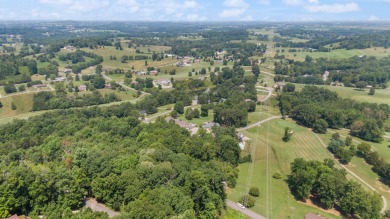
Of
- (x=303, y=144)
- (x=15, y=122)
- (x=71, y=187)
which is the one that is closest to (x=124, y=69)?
(x=15, y=122)

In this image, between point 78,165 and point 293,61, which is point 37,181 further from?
point 293,61

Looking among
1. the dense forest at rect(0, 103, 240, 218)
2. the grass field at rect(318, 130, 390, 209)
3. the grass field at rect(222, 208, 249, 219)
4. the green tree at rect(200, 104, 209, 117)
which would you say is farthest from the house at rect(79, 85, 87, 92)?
the grass field at rect(222, 208, 249, 219)

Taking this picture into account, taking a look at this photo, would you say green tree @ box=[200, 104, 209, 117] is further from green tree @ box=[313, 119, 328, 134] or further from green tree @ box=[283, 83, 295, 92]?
green tree @ box=[283, 83, 295, 92]

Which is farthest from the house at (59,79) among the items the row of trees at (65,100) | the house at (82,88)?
the row of trees at (65,100)

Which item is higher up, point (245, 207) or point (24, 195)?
point (24, 195)

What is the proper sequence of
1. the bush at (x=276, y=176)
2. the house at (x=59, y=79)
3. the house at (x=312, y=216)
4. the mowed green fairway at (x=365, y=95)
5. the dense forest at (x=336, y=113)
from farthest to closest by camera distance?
the house at (x=59, y=79)
the mowed green fairway at (x=365, y=95)
the dense forest at (x=336, y=113)
the bush at (x=276, y=176)
the house at (x=312, y=216)

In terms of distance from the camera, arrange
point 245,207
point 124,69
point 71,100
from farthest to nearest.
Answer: point 124,69 < point 71,100 < point 245,207

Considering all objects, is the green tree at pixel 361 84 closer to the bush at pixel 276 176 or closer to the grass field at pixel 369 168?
the grass field at pixel 369 168
